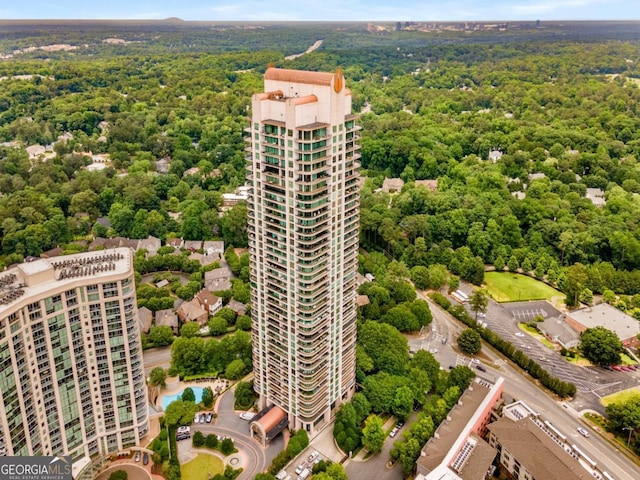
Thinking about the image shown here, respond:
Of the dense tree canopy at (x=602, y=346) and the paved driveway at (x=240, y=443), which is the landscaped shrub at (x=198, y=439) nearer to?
the paved driveway at (x=240, y=443)

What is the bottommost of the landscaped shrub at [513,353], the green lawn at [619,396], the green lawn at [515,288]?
the green lawn at [619,396]

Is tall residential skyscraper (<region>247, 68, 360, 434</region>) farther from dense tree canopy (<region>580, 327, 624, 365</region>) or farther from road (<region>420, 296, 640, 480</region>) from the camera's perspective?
dense tree canopy (<region>580, 327, 624, 365</region>)

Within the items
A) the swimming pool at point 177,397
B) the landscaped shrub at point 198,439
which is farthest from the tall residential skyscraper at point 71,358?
the swimming pool at point 177,397

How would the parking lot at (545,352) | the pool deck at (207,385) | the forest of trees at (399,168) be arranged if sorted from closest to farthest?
the pool deck at (207,385) → the parking lot at (545,352) → the forest of trees at (399,168)

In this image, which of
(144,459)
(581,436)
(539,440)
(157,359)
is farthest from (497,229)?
(144,459)

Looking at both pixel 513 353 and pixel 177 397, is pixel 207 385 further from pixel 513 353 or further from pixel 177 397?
pixel 513 353

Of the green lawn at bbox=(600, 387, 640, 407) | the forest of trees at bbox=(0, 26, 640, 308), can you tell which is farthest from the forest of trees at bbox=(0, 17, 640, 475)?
the green lawn at bbox=(600, 387, 640, 407)

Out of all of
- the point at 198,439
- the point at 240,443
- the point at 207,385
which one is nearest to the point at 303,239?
the point at 240,443

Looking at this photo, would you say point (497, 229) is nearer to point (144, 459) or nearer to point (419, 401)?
point (419, 401)
